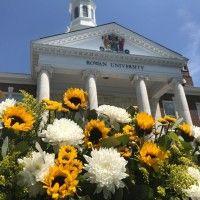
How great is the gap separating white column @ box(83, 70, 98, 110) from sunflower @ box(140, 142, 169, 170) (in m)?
27.4

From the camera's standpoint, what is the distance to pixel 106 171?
8.31 feet

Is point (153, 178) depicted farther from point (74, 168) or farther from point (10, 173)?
point (10, 173)

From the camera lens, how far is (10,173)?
255 centimetres

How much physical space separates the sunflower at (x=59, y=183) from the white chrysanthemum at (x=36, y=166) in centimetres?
13

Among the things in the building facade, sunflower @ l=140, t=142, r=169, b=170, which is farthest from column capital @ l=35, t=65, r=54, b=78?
sunflower @ l=140, t=142, r=169, b=170

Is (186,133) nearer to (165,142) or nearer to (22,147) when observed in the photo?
(165,142)

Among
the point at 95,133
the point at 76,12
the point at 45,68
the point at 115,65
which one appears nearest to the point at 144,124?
the point at 95,133

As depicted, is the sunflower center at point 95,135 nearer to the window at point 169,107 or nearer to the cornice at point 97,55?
the cornice at point 97,55

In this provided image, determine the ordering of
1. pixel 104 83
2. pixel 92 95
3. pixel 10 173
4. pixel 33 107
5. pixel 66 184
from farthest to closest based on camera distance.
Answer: pixel 104 83 → pixel 92 95 → pixel 33 107 → pixel 10 173 → pixel 66 184

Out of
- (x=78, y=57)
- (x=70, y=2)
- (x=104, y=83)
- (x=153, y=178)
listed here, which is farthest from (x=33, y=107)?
(x=70, y=2)

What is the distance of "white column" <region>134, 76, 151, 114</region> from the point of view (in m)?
32.7

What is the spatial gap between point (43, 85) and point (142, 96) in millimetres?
8133

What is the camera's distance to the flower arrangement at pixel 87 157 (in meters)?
2.52

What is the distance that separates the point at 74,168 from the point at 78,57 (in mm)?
32458
